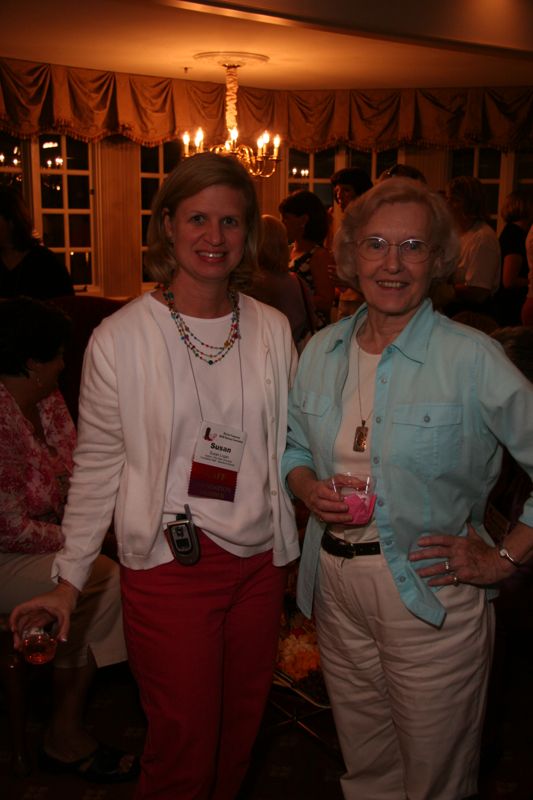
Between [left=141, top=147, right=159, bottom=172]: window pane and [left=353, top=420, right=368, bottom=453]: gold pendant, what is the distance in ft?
23.3

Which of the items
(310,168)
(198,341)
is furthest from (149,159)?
(198,341)

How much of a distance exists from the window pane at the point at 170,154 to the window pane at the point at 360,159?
1.87m

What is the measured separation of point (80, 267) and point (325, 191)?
9.66ft

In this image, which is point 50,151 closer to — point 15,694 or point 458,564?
point 15,694

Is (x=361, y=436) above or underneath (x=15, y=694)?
above

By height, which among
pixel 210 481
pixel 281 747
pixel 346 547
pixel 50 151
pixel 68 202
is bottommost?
pixel 281 747

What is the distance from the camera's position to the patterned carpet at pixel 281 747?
96.3 inches

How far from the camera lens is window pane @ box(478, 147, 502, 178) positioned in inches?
340

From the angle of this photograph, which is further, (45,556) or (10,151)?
(10,151)

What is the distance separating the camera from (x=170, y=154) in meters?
8.39

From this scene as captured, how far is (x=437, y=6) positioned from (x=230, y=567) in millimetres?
4740

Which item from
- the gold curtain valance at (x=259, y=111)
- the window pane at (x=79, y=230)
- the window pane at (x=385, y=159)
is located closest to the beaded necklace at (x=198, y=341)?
the gold curtain valance at (x=259, y=111)

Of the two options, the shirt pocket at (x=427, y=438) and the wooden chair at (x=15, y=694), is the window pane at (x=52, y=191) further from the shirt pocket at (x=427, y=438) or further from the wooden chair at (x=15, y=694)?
the shirt pocket at (x=427, y=438)

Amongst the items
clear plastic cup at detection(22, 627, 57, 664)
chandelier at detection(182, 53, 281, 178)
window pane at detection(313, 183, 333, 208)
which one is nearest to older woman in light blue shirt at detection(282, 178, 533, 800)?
clear plastic cup at detection(22, 627, 57, 664)
